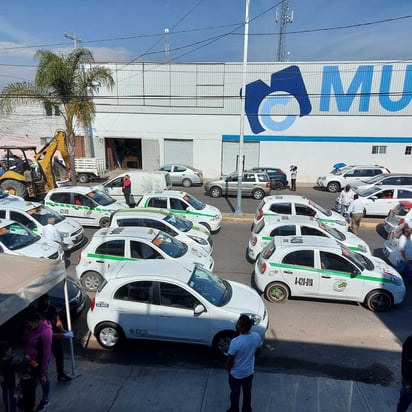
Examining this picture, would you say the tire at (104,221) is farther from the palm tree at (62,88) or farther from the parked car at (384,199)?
the parked car at (384,199)

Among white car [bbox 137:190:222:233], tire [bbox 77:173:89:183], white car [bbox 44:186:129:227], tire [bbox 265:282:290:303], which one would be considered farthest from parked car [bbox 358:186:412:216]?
tire [bbox 77:173:89:183]

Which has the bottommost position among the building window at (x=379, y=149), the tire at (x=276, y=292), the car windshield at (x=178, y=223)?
the tire at (x=276, y=292)

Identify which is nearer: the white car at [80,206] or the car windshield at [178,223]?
the car windshield at [178,223]

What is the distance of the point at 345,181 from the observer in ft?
70.9

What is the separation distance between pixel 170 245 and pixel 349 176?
17055 mm

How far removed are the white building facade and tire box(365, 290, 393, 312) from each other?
1966cm

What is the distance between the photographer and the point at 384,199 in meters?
14.3

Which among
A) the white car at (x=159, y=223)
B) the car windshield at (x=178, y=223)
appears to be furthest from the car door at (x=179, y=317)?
the car windshield at (x=178, y=223)

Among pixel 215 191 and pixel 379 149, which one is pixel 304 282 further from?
pixel 379 149

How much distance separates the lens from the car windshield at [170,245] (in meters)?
8.10

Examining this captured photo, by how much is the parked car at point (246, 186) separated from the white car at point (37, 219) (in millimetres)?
10126

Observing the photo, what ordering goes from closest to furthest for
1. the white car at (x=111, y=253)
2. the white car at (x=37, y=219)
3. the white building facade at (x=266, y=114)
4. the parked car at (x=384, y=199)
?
the white car at (x=111, y=253)
the white car at (x=37, y=219)
the parked car at (x=384, y=199)
the white building facade at (x=266, y=114)

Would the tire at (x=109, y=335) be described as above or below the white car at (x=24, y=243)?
below

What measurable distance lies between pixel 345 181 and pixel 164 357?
1914 centimetres
